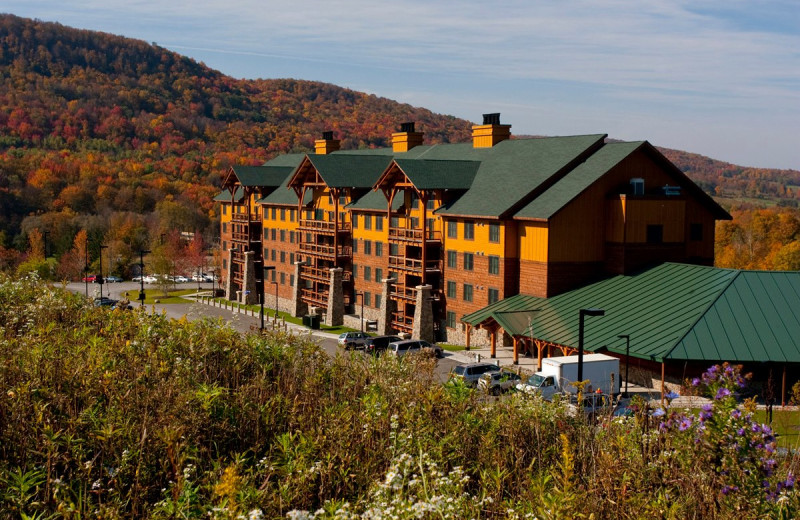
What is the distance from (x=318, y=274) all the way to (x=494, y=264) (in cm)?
2253

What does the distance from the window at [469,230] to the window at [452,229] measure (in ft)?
3.30

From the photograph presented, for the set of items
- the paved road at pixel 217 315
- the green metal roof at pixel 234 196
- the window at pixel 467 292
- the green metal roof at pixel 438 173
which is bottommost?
the paved road at pixel 217 315

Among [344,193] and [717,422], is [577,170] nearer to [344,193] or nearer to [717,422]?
[344,193]

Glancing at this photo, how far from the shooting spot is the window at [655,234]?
48750 mm

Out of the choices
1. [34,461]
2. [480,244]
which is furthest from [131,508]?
[480,244]

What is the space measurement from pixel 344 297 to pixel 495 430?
5307cm

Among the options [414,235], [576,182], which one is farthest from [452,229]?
[576,182]

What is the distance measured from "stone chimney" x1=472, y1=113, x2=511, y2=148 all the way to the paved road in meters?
18.6

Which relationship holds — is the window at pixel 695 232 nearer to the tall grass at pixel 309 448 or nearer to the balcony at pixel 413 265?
the balcony at pixel 413 265

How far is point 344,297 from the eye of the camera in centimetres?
6694

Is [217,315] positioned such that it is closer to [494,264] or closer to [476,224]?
[476,224]

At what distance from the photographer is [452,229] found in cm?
5459

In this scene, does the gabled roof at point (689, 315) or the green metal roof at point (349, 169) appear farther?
the green metal roof at point (349, 169)

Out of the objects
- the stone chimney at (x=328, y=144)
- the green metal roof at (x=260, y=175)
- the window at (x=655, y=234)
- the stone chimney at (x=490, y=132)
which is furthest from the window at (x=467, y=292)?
Result: the stone chimney at (x=328, y=144)
